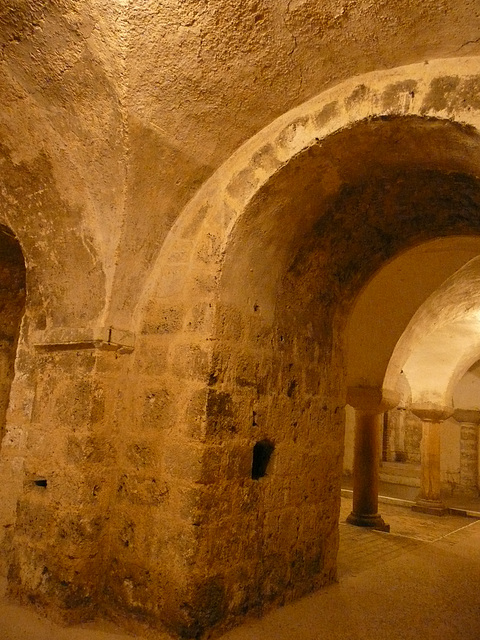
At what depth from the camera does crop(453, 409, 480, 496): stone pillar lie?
11102 millimetres

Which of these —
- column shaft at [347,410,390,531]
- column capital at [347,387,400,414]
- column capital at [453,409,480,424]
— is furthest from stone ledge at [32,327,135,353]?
column capital at [453,409,480,424]

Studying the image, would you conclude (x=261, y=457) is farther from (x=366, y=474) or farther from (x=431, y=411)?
(x=431, y=411)

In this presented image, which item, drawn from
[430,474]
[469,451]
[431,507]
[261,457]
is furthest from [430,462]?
[261,457]

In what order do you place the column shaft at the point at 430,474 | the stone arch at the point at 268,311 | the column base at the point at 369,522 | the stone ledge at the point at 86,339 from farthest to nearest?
the column shaft at the point at 430,474 → the column base at the point at 369,522 → the stone ledge at the point at 86,339 → the stone arch at the point at 268,311

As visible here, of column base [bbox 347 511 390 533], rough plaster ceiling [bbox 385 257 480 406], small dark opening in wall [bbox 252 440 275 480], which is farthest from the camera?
column base [bbox 347 511 390 533]

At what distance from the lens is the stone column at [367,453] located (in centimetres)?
659

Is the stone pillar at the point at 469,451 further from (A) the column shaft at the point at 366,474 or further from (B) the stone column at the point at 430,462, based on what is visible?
(A) the column shaft at the point at 366,474

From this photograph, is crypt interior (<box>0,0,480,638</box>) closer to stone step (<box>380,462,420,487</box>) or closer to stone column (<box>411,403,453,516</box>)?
stone column (<box>411,403,453,516</box>)

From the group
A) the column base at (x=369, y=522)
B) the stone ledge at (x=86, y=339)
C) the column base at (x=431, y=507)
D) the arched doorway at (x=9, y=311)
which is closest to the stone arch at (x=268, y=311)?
the stone ledge at (x=86, y=339)

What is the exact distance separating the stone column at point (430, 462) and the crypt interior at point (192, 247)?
5396mm

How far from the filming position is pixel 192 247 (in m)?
3.23

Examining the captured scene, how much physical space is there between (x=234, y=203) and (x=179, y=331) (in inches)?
32.4

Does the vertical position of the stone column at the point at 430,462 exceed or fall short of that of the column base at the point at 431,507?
it exceeds it

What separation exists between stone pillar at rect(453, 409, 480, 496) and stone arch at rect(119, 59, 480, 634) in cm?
835
